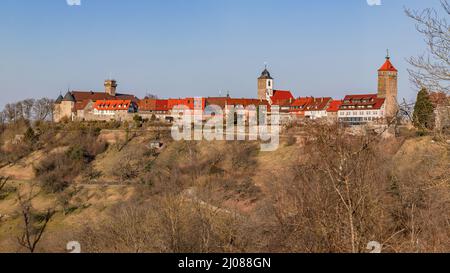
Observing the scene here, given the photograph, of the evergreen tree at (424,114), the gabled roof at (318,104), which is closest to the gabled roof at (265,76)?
the gabled roof at (318,104)

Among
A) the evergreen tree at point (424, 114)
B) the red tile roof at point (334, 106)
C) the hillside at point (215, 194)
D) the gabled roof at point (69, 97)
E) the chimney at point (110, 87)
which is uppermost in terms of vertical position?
the chimney at point (110, 87)

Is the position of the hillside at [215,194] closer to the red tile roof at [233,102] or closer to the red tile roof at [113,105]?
the red tile roof at [113,105]

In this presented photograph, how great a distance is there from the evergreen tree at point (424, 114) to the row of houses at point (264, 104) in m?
35.8

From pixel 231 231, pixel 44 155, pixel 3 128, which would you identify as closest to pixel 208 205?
pixel 231 231

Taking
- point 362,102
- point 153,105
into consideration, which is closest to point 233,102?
point 153,105

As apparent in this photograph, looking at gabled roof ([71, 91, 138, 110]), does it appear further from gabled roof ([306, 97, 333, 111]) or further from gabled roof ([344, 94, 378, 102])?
gabled roof ([344, 94, 378, 102])

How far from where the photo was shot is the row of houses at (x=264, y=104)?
48.3 meters

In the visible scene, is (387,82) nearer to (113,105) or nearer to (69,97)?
(113,105)

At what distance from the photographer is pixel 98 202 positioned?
3172cm

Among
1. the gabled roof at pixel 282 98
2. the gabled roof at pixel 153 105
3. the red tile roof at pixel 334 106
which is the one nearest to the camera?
the red tile roof at pixel 334 106

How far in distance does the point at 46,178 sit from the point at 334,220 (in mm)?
31282

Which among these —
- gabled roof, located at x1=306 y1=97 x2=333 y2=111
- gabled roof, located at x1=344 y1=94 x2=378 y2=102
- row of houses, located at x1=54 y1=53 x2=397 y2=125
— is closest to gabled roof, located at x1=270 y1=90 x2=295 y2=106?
row of houses, located at x1=54 y1=53 x2=397 y2=125

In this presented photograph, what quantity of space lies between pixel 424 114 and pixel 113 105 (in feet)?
179
